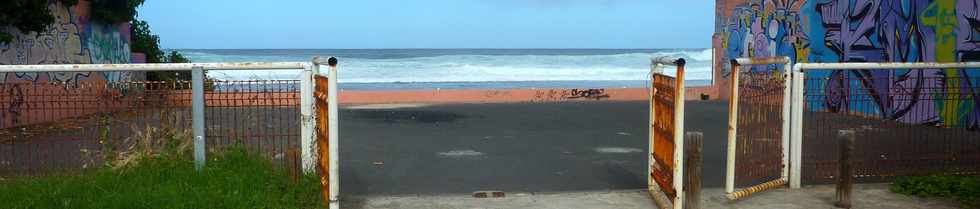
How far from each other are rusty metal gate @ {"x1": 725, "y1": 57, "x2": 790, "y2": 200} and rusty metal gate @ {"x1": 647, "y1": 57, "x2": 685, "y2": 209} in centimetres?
57

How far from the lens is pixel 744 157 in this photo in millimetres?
7156

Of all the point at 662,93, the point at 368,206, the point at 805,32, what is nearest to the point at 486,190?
the point at 368,206

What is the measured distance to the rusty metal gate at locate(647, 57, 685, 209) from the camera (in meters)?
5.68

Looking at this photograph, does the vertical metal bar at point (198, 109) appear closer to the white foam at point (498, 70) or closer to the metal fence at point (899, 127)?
the metal fence at point (899, 127)

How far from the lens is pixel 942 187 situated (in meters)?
A: 6.78

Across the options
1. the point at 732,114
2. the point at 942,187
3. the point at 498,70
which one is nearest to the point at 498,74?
the point at 498,70

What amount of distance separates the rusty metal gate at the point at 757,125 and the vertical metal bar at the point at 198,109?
4.01 meters

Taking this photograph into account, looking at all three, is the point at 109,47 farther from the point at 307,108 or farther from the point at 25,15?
the point at 307,108

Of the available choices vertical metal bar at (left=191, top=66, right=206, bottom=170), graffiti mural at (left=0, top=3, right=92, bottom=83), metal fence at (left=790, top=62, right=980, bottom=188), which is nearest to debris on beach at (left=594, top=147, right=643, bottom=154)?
metal fence at (left=790, top=62, right=980, bottom=188)

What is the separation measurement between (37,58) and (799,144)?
1222cm

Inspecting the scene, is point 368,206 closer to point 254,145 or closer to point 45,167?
point 254,145

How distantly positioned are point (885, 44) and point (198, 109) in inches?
448

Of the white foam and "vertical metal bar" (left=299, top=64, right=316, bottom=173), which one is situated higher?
the white foam

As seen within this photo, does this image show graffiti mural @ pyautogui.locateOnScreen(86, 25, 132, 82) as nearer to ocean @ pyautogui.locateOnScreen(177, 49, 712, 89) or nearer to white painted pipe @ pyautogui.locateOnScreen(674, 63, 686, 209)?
white painted pipe @ pyautogui.locateOnScreen(674, 63, 686, 209)
